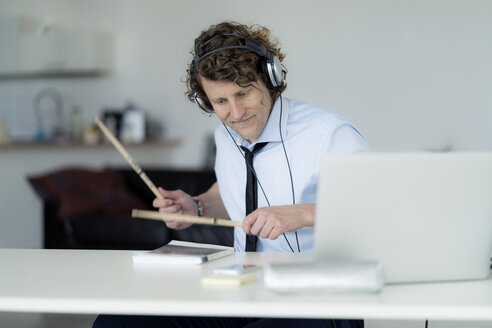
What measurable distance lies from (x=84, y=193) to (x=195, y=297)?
361cm

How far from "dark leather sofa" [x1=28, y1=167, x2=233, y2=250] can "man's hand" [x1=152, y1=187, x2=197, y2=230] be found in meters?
2.02

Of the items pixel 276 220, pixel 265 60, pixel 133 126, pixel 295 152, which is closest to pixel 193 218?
pixel 276 220

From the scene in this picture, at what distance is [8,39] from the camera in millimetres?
5719

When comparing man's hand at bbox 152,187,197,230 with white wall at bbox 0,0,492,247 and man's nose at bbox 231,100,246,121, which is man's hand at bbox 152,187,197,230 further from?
white wall at bbox 0,0,492,247

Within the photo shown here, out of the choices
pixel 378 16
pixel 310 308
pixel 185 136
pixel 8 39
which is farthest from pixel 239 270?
pixel 8 39

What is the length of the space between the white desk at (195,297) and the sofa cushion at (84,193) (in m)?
3.08

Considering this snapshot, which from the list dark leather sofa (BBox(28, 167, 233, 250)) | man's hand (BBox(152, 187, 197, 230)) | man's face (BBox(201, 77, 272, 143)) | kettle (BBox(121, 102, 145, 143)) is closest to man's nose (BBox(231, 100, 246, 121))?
man's face (BBox(201, 77, 272, 143))

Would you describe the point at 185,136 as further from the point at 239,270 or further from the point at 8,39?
the point at 239,270

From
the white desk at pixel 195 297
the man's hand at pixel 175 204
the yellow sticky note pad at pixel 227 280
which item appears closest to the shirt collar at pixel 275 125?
the man's hand at pixel 175 204

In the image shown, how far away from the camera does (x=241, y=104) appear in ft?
6.56

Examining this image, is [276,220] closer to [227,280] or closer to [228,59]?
[227,280]

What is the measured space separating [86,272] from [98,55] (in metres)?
4.58

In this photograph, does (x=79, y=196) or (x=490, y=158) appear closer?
(x=490, y=158)

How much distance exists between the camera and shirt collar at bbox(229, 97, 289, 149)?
2.08m
